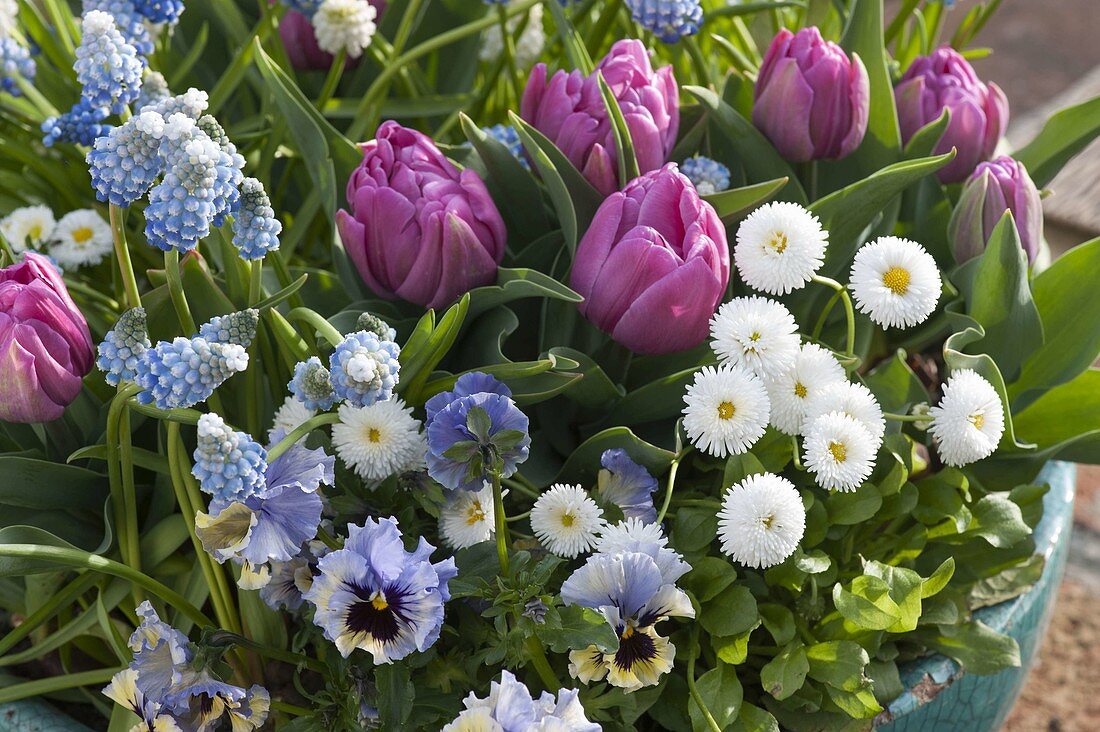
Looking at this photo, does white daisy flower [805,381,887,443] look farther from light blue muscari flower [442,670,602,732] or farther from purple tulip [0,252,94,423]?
purple tulip [0,252,94,423]

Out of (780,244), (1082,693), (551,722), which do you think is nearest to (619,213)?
(780,244)

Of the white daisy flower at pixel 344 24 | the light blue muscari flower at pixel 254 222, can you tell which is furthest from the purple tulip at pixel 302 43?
the light blue muscari flower at pixel 254 222

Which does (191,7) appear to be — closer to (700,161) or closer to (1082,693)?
(700,161)

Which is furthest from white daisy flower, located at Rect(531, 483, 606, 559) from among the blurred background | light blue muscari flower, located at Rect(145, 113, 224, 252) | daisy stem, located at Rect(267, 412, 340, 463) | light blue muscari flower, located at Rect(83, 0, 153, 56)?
the blurred background

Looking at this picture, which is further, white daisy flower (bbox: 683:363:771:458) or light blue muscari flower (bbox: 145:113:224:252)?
white daisy flower (bbox: 683:363:771:458)

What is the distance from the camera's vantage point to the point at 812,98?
67 cm

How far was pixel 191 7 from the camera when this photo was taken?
94 cm

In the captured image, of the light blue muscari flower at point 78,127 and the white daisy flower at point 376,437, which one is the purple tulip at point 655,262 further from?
the light blue muscari flower at point 78,127

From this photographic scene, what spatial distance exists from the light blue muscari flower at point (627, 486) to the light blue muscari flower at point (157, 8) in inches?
14.6

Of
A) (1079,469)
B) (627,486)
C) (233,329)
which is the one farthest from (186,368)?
(1079,469)

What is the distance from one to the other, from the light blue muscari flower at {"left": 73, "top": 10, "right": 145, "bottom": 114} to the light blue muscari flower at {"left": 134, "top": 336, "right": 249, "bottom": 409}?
0.16 metres

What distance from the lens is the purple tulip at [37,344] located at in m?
0.53

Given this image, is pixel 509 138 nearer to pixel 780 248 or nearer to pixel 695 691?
pixel 780 248

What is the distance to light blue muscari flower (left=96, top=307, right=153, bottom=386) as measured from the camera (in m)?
0.50
